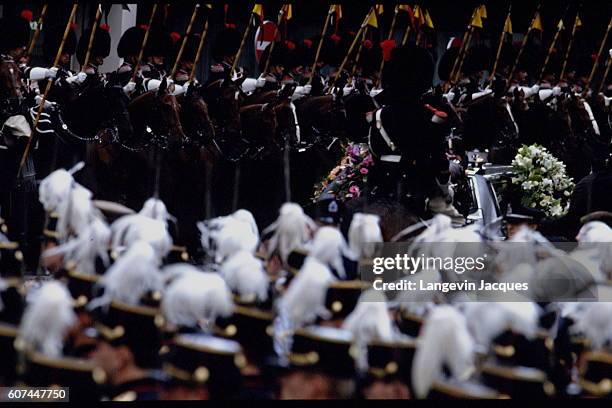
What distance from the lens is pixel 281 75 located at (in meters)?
7.02

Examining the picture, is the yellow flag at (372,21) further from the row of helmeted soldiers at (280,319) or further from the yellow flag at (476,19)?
the row of helmeted soldiers at (280,319)

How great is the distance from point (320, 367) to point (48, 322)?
0.95 m

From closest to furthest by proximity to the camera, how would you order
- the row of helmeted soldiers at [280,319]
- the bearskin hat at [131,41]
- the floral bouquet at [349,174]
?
the row of helmeted soldiers at [280,319]
the bearskin hat at [131,41]
the floral bouquet at [349,174]

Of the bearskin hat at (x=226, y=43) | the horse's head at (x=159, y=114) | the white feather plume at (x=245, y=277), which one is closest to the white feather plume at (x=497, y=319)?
the white feather plume at (x=245, y=277)

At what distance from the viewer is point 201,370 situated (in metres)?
3.47

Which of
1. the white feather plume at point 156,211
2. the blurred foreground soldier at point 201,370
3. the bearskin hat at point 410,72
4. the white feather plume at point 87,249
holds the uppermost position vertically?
the bearskin hat at point 410,72

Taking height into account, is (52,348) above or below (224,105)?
below

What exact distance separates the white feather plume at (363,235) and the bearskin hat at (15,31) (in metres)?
2.13

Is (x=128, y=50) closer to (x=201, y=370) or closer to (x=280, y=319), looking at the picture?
(x=280, y=319)

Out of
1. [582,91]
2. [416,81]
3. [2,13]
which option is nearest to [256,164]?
[416,81]

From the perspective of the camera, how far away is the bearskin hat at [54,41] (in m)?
5.92

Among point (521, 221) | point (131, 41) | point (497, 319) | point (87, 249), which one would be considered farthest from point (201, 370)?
point (131, 41)

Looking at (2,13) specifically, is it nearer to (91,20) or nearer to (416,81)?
(91,20)

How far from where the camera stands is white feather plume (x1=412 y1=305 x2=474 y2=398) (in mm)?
3303
